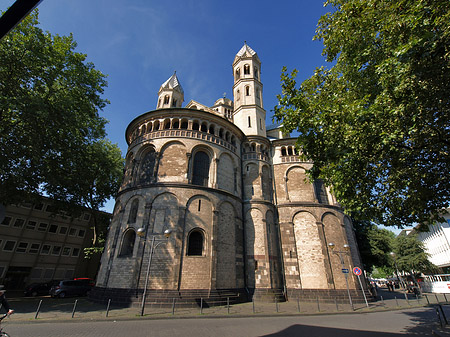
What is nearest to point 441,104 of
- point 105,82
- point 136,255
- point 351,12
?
point 351,12

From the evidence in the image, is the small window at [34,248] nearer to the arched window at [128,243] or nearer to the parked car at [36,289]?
the parked car at [36,289]

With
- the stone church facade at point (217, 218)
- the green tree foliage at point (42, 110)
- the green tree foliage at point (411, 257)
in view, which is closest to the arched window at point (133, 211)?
the stone church facade at point (217, 218)

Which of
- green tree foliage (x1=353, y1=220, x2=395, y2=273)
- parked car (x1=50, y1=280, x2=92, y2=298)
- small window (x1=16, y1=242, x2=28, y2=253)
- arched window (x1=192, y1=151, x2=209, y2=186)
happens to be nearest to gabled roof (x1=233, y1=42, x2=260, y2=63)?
arched window (x1=192, y1=151, x2=209, y2=186)

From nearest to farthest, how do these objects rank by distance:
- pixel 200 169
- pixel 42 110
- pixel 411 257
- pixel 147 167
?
pixel 42 110
pixel 147 167
pixel 200 169
pixel 411 257

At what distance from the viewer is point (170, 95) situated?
30.2 meters

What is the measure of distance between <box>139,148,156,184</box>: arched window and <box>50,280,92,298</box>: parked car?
12.7 meters

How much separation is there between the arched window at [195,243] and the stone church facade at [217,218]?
3.0 inches

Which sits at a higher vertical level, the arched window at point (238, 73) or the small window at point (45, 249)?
the arched window at point (238, 73)

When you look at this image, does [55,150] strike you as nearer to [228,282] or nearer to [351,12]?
[228,282]

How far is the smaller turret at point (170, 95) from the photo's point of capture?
30109 mm

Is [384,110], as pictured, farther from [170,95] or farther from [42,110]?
[170,95]

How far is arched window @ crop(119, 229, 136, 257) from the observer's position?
16.5 meters

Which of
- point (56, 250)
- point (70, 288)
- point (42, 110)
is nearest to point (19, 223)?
point (56, 250)

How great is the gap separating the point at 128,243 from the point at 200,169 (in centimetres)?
809
